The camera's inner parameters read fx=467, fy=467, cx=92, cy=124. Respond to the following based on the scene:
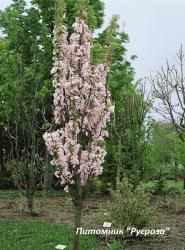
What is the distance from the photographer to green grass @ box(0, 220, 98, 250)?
771 centimetres

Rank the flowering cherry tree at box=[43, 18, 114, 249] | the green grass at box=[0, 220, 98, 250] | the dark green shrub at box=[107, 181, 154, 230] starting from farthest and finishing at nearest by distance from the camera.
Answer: the dark green shrub at box=[107, 181, 154, 230] → the green grass at box=[0, 220, 98, 250] → the flowering cherry tree at box=[43, 18, 114, 249]

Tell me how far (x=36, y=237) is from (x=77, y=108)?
3.35 meters

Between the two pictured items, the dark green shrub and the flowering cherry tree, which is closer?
the flowering cherry tree

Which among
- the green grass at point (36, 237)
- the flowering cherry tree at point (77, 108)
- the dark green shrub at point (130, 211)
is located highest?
the flowering cherry tree at point (77, 108)

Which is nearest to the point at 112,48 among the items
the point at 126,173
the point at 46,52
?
the point at 126,173

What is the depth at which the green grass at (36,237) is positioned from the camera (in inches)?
303

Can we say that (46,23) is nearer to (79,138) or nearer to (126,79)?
(126,79)

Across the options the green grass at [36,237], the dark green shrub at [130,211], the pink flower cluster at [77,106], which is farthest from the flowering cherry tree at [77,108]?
the dark green shrub at [130,211]

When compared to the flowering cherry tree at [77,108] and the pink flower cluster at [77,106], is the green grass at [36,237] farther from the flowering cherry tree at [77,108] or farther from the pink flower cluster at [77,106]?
the pink flower cluster at [77,106]

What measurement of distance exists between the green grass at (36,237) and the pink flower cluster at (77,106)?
212 cm

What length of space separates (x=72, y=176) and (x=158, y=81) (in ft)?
26.6

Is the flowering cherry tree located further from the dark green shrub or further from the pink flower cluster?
the dark green shrub

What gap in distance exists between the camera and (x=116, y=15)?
251 inches

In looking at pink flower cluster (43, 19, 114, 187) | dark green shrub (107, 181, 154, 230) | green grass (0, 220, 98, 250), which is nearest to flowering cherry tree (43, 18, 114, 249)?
pink flower cluster (43, 19, 114, 187)
